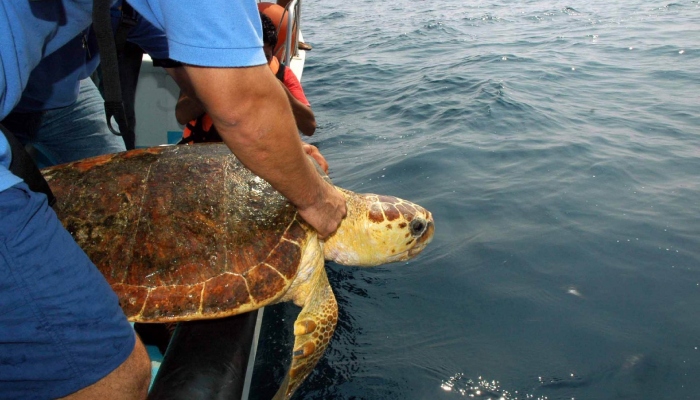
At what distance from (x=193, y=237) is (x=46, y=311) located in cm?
73

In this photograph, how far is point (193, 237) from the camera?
6.26ft

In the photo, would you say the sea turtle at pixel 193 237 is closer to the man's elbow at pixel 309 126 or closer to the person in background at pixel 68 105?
the person in background at pixel 68 105

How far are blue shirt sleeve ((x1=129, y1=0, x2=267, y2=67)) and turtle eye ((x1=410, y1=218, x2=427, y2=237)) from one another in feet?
4.91

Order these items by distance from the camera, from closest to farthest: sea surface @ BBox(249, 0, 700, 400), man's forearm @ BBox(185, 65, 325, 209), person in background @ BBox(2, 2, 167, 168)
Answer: man's forearm @ BBox(185, 65, 325, 209), person in background @ BBox(2, 2, 167, 168), sea surface @ BBox(249, 0, 700, 400)

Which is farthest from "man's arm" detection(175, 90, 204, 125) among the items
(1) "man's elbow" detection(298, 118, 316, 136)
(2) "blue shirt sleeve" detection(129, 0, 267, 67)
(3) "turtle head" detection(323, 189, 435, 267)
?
(2) "blue shirt sleeve" detection(129, 0, 267, 67)

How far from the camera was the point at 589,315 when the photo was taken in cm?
256

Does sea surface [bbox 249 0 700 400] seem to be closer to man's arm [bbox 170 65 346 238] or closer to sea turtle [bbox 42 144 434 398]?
sea turtle [bbox 42 144 434 398]

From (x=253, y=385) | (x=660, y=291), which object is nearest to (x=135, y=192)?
(x=253, y=385)

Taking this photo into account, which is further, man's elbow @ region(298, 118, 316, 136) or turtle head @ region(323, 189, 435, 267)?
man's elbow @ region(298, 118, 316, 136)

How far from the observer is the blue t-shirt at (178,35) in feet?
3.87

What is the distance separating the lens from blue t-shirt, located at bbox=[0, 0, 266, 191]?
1.18 metres

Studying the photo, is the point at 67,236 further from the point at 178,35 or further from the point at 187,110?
the point at 187,110

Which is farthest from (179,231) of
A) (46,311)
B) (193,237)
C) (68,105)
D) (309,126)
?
(309,126)

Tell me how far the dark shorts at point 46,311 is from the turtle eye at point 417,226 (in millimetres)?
1591
